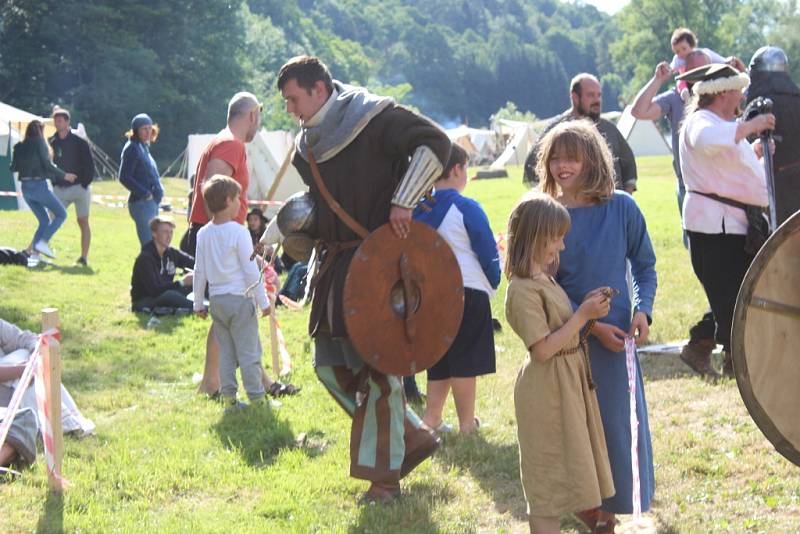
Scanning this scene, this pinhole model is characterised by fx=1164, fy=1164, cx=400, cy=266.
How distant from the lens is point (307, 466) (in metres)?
5.65

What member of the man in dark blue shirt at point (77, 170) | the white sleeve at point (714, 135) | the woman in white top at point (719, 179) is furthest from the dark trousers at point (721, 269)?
the man in dark blue shirt at point (77, 170)

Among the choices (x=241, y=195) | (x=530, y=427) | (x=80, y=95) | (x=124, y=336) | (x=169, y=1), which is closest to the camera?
(x=530, y=427)

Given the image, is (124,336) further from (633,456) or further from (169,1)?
(169,1)

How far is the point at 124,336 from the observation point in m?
9.98

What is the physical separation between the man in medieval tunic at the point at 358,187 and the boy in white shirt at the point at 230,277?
1.69 metres

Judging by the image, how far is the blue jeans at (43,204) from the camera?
46.8ft

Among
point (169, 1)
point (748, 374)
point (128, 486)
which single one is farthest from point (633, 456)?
point (169, 1)

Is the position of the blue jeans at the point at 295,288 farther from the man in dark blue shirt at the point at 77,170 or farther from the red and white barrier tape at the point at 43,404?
the man in dark blue shirt at the point at 77,170

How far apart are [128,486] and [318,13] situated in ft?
→ 549

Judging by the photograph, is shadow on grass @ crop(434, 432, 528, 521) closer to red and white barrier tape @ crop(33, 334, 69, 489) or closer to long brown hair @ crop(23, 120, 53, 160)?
red and white barrier tape @ crop(33, 334, 69, 489)

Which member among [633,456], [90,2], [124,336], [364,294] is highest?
[90,2]

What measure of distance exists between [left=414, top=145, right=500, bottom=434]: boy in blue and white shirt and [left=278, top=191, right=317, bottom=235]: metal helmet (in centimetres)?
94

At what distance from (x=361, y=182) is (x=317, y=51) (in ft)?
398

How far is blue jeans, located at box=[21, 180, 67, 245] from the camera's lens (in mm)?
14250
